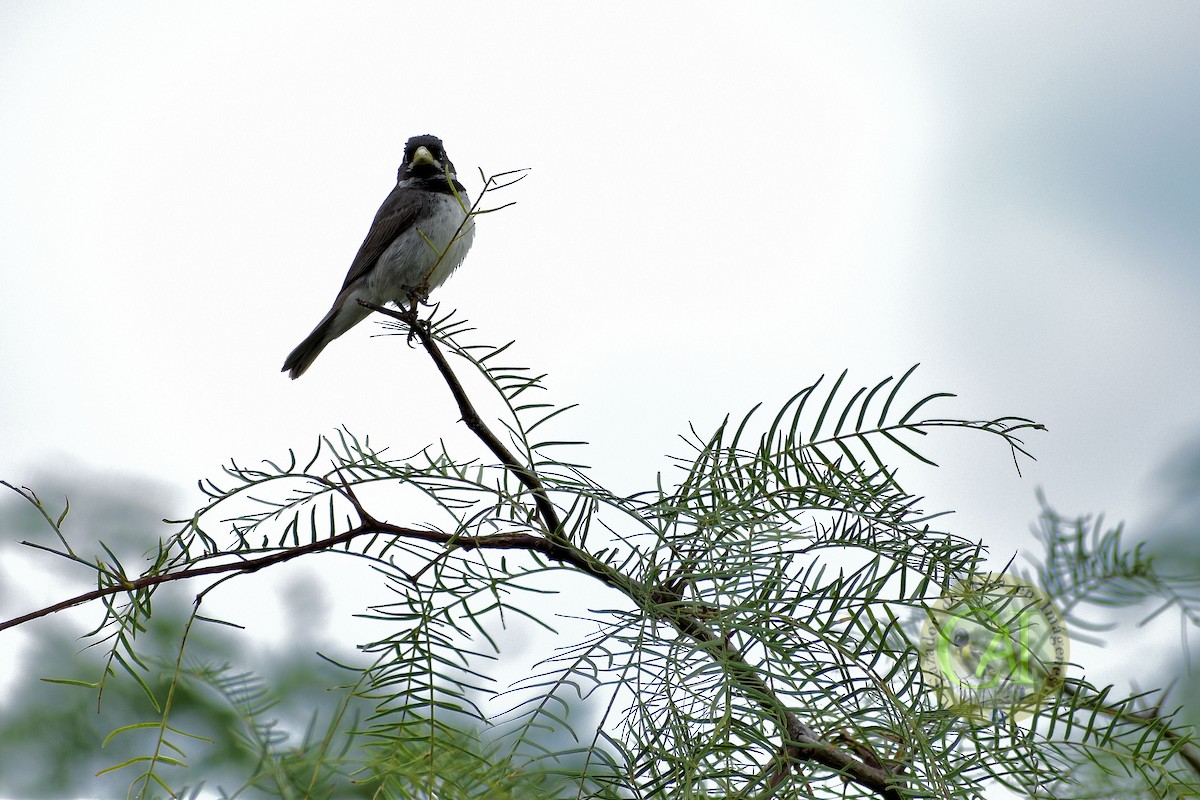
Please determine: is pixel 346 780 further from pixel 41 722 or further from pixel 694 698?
pixel 41 722

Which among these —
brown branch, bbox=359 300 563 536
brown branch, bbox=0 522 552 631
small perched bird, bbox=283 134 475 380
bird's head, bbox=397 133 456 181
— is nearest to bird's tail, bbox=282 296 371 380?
small perched bird, bbox=283 134 475 380

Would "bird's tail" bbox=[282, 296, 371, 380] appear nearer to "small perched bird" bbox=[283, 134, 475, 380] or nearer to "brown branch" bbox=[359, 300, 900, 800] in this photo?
"small perched bird" bbox=[283, 134, 475, 380]

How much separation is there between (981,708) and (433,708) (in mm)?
288

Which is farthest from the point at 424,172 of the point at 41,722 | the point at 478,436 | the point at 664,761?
the point at 664,761

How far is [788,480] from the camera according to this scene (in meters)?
0.55

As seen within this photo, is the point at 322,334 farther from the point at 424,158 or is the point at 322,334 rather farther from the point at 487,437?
the point at 487,437

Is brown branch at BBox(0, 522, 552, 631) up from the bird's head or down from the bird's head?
down

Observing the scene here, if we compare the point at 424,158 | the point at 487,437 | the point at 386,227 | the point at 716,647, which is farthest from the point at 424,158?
the point at 716,647

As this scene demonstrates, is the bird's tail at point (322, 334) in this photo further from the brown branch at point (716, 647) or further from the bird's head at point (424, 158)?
the brown branch at point (716, 647)

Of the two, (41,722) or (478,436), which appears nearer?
(478,436)

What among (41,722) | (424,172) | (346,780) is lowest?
(346,780)

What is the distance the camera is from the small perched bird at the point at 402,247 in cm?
214

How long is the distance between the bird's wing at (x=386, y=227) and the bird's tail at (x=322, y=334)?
A: 5 cm

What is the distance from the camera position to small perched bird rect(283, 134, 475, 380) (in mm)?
2143
